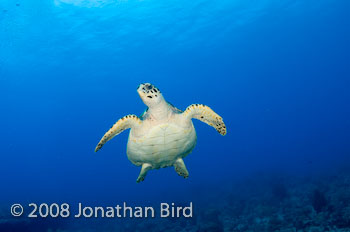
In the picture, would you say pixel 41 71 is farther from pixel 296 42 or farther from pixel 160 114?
pixel 296 42

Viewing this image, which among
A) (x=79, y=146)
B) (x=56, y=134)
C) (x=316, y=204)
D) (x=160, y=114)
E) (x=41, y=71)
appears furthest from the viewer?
(x=79, y=146)

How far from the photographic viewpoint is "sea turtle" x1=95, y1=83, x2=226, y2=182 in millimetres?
4492

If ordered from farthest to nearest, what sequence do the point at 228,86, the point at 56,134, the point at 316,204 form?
the point at 56,134 < the point at 228,86 < the point at 316,204

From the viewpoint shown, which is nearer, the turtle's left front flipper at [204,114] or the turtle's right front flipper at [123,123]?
the turtle's right front flipper at [123,123]

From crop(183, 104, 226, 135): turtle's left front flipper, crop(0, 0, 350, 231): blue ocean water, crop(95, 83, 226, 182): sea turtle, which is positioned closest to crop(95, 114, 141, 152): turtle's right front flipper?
crop(95, 83, 226, 182): sea turtle

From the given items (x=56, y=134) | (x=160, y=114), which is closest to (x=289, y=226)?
(x=160, y=114)

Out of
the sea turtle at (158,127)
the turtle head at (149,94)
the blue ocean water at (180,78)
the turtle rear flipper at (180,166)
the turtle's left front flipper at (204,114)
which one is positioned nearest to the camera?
the turtle head at (149,94)

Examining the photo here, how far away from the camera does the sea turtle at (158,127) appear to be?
4.49 metres

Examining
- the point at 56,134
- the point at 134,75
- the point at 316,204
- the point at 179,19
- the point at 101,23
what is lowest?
the point at 316,204

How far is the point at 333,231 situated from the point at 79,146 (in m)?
95.2

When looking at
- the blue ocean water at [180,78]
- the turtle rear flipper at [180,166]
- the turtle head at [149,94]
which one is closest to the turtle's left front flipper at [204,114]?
the turtle head at [149,94]

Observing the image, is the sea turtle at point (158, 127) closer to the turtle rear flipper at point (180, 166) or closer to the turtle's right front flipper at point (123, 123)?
the turtle's right front flipper at point (123, 123)

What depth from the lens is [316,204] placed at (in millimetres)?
9227

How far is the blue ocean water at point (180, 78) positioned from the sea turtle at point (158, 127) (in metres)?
5.06
